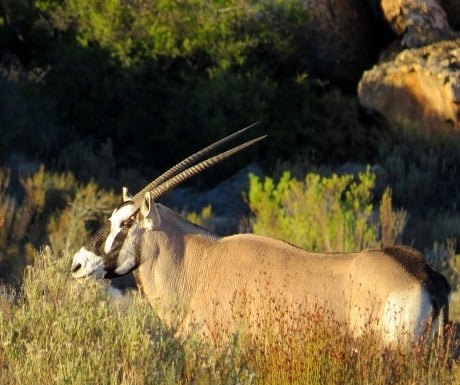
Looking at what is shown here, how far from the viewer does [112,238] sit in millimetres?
9297

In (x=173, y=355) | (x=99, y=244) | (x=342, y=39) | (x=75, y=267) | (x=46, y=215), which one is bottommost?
(x=46, y=215)

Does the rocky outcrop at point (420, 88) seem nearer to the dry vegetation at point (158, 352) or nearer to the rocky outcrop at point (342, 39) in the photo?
the rocky outcrop at point (342, 39)

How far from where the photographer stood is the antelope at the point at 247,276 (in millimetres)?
8188

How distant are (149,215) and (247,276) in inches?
34.5

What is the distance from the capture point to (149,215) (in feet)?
30.4

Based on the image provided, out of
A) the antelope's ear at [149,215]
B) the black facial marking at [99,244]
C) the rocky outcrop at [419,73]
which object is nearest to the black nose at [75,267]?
the black facial marking at [99,244]

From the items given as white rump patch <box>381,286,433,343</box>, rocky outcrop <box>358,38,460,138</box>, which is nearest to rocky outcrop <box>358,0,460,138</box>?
rocky outcrop <box>358,38,460,138</box>

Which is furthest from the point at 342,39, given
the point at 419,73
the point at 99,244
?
the point at 99,244

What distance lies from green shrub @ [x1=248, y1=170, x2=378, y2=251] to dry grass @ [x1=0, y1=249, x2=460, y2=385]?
589 centimetres

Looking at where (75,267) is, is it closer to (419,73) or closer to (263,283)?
(263,283)

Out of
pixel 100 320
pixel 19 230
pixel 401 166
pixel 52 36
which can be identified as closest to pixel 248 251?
pixel 100 320

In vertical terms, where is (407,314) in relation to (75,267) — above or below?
below

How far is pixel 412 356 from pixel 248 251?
187 centimetres

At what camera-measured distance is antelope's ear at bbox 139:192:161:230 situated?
921cm
